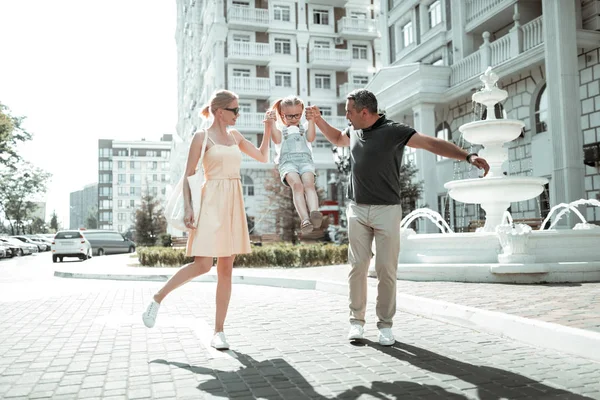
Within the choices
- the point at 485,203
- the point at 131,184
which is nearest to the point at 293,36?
the point at 485,203

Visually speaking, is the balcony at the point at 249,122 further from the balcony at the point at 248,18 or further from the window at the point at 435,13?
the window at the point at 435,13

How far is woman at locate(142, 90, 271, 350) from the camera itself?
5.24 m

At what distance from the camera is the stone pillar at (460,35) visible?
2519cm

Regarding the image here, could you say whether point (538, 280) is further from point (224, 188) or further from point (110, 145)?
point (110, 145)

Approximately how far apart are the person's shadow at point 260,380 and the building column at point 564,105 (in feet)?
48.0

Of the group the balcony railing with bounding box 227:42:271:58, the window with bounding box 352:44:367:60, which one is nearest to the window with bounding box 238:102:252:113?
the balcony railing with bounding box 227:42:271:58

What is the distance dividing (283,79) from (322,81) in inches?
144

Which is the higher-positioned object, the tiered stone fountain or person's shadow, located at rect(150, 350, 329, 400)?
the tiered stone fountain

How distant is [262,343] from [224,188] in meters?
1.50

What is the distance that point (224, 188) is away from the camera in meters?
5.34

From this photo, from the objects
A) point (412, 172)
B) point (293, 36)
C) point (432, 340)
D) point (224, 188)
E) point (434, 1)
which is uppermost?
point (293, 36)

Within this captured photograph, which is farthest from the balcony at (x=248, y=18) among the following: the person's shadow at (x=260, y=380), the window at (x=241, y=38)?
the person's shadow at (x=260, y=380)

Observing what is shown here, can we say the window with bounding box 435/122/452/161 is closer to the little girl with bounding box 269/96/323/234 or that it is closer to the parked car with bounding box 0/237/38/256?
the little girl with bounding box 269/96/323/234

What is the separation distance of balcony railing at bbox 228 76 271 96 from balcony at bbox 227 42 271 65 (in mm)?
1535
